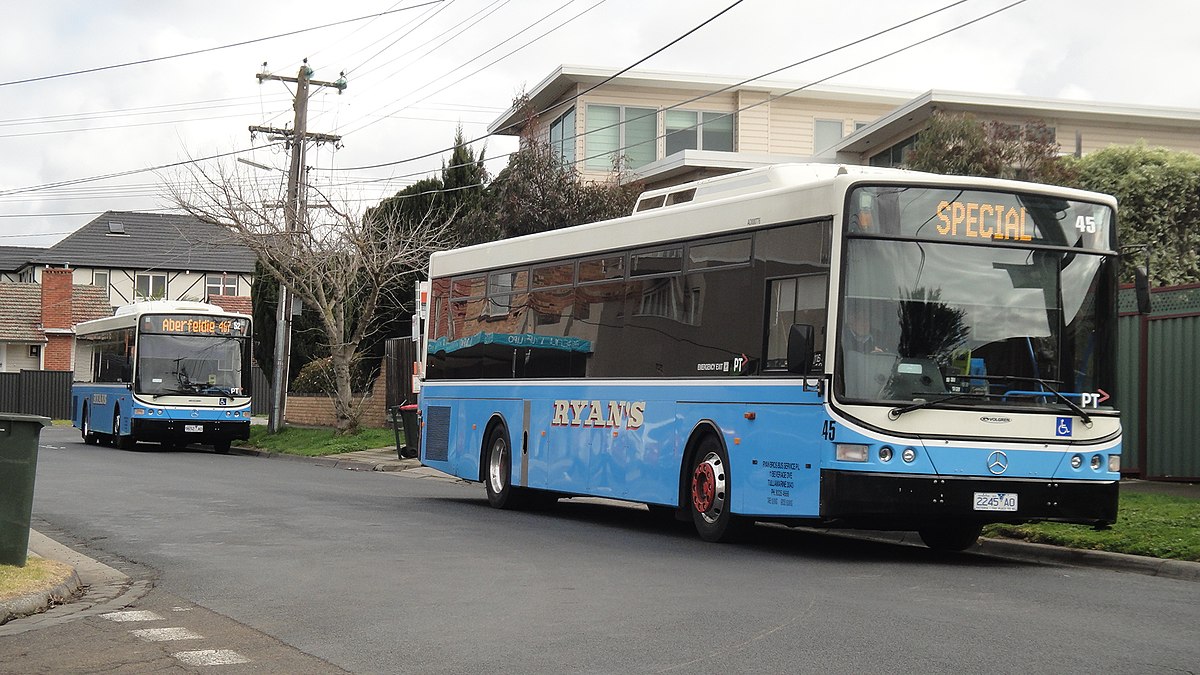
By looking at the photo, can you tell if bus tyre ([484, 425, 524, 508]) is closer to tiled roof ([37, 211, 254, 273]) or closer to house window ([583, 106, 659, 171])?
house window ([583, 106, 659, 171])

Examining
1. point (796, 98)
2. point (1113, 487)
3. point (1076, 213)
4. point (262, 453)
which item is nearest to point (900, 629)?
Answer: point (1113, 487)

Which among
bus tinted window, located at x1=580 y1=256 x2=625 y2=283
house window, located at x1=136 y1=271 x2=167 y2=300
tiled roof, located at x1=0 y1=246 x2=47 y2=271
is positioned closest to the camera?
bus tinted window, located at x1=580 y1=256 x2=625 y2=283

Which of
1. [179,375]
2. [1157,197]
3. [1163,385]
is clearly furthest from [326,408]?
[1163,385]

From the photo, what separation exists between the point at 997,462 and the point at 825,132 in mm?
31949

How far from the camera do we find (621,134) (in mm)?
40625

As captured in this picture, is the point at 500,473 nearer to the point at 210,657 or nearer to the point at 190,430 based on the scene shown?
the point at 210,657

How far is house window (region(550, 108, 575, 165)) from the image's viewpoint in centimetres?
4041

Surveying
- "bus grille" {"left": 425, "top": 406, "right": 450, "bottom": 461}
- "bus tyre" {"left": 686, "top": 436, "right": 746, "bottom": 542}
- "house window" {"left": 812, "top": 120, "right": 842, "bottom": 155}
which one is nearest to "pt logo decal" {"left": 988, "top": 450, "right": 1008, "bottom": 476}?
"bus tyre" {"left": 686, "top": 436, "right": 746, "bottom": 542}

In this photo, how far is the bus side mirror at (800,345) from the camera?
12.2 metres

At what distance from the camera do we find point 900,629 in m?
8.55

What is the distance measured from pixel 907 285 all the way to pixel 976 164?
685 inches

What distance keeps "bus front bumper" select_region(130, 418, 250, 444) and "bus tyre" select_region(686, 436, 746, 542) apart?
2237cm

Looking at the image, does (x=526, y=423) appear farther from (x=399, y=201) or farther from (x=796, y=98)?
(x=796, y=98)

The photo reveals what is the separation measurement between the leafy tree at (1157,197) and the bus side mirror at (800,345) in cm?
1756
